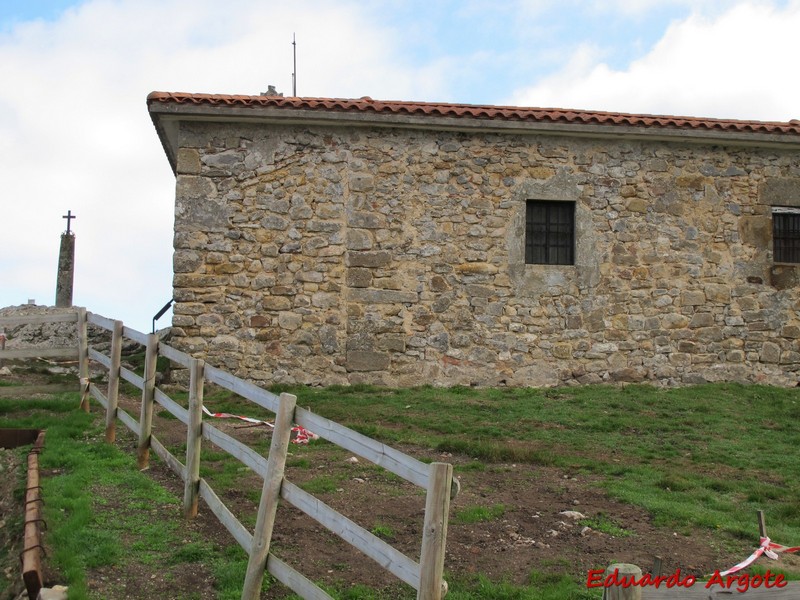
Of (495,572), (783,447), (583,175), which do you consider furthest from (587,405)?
(495,572)

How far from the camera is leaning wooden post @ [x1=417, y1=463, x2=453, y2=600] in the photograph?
3.17 m

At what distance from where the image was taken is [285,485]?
437cm

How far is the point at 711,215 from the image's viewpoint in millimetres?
11688

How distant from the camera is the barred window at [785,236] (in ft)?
39.1

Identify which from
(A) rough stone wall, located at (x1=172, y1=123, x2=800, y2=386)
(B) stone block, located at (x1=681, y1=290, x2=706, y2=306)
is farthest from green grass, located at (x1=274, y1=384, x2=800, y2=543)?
(B) stone block, located at (x1=681, y1=290, x2=706, y2=306)

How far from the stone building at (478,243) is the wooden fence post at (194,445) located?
4.85 meters

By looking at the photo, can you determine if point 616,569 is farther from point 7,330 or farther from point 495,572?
point 7,330

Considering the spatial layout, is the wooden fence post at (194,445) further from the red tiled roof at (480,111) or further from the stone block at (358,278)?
the red tiled roof at (480,111)

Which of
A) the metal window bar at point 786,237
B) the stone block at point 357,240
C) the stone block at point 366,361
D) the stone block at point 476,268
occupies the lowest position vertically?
the stone block at point 366,361

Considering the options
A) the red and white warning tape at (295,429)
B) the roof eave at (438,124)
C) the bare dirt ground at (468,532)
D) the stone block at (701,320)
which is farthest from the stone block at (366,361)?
the stone block at (701,320)

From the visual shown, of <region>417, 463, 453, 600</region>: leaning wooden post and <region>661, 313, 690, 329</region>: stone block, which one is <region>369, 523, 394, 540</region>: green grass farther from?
<region>661, 313, 690, 329</region>: stone block

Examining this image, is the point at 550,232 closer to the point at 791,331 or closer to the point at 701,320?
the point at 701,320

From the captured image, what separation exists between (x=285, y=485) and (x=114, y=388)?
434cm

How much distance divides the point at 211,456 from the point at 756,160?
8745 millimetres
